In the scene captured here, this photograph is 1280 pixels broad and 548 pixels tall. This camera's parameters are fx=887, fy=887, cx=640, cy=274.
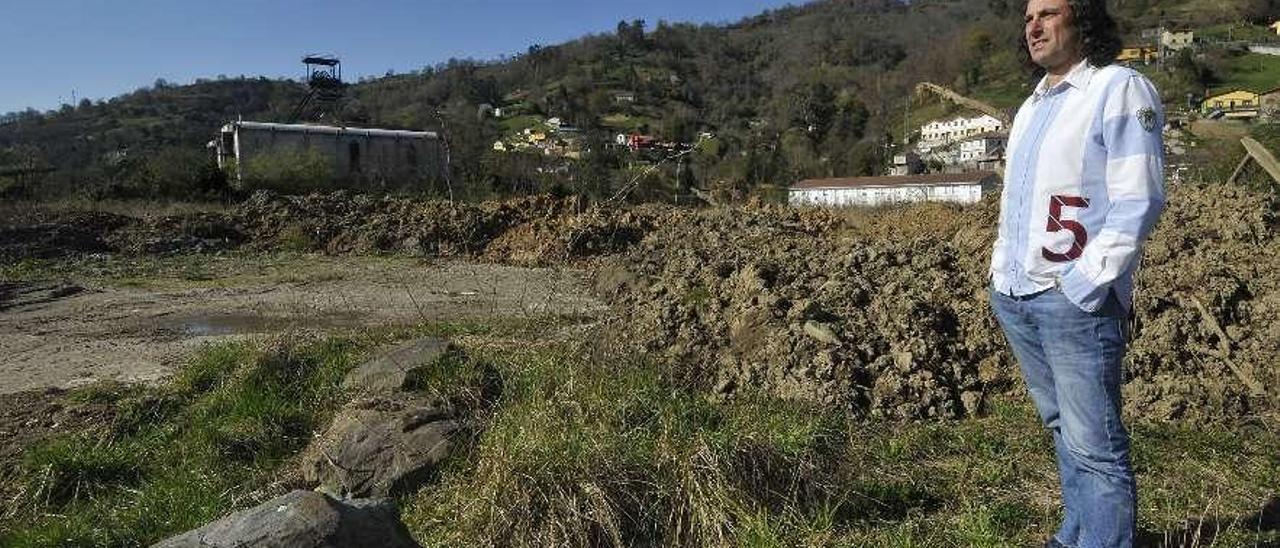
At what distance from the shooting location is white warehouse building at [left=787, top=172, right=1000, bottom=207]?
30.8 m

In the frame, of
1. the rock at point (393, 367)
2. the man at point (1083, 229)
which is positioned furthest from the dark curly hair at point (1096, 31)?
the rock at point (393, 367)

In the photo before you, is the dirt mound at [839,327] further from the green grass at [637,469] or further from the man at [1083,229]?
the man at [1083,229]

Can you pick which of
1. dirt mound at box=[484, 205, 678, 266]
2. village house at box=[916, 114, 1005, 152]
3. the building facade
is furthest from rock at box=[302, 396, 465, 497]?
village house at box=[916, 114, 1005, 152]

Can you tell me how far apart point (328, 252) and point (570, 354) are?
13108 millimetres

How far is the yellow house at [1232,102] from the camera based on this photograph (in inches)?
1904

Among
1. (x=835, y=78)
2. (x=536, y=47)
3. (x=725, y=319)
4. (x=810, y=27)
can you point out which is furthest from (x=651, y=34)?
(x=725, y=319)

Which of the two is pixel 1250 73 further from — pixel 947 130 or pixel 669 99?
pixel 669 99

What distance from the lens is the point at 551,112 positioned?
274 feet

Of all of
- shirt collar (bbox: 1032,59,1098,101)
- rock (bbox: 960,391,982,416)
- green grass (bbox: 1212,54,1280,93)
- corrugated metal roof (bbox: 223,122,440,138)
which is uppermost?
green grass (bbox: 1212,54,1280,93)

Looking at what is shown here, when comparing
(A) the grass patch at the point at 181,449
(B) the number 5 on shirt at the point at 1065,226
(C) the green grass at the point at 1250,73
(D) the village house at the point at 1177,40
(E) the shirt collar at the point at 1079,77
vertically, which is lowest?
(A) the grass patch at the point at 181,449

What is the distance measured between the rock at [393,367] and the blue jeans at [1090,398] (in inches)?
136

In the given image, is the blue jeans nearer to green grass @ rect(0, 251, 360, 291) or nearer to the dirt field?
the dirt field

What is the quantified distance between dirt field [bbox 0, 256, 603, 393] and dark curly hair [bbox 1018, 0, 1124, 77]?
4.51m

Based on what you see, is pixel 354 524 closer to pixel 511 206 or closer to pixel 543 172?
pixel 511 206
